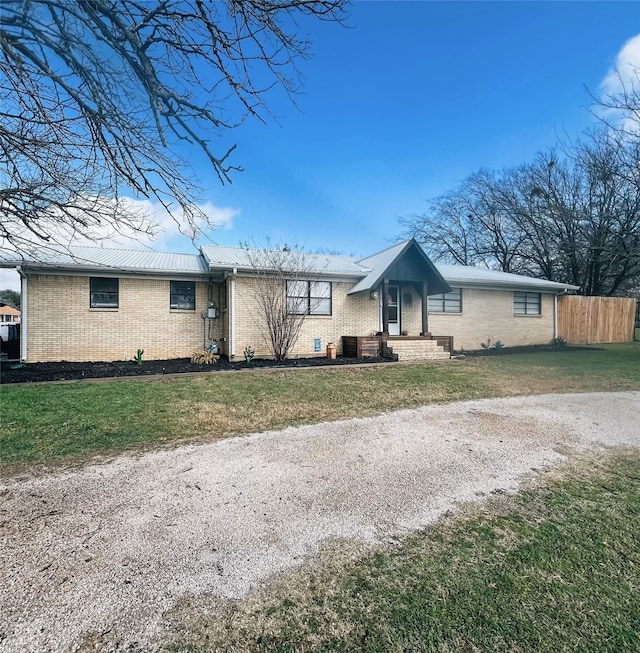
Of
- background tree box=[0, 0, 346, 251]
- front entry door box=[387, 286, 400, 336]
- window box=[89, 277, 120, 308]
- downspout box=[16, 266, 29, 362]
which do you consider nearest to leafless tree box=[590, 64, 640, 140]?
front entry door box=[387, 286, 400, 336]

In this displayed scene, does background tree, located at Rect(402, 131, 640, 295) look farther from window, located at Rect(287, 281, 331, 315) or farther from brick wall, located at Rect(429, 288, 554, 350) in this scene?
window, located at Rect(287, 281, 331, 315)

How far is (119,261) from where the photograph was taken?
42.8ft

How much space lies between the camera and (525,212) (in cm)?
2523

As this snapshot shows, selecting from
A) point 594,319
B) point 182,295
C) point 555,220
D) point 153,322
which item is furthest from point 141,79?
point 555,220

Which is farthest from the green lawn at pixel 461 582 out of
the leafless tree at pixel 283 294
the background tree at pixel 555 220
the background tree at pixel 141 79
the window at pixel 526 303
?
the background tree at pixel 555 220

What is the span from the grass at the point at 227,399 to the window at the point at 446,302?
5.14 m

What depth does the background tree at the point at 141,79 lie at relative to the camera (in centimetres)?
395

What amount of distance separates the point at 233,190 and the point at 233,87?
5.23 feet

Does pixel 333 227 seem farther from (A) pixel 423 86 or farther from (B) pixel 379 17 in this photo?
(B) pixel 379 17

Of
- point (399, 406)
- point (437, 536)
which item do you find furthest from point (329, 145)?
point (437, 536)

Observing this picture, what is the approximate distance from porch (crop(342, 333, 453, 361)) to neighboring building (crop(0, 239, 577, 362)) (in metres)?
0.05

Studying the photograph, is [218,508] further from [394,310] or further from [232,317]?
[394,310]

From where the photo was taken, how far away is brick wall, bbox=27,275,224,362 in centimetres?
1145

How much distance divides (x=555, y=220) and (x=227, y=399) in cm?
2468
